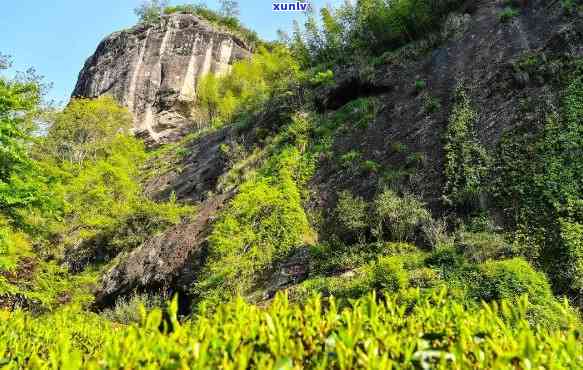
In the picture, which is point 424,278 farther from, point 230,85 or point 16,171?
point 230,85

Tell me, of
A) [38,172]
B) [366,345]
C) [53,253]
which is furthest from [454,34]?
[53,253]

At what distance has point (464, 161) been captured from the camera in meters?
11.5

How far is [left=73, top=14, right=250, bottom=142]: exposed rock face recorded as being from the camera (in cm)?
4528

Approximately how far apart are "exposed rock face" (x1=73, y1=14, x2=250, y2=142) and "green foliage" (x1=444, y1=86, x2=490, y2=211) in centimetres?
3588

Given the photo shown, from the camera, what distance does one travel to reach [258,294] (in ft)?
37.3

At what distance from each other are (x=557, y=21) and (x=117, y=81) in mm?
44903

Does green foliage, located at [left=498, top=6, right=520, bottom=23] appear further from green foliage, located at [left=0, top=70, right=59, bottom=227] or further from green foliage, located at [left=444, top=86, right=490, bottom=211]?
green foliage, located at [left=0, top=70, right=59, bottom=227]

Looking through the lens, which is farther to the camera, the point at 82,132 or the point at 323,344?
the point at 82,132

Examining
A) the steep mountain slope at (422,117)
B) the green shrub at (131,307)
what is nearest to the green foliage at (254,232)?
the steep mountain slope at (422,117)

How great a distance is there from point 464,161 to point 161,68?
42.5m

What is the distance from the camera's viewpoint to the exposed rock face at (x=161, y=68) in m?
45.3

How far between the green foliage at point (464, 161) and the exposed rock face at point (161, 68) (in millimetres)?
35884

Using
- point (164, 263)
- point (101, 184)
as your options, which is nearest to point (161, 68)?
point (101, 184)

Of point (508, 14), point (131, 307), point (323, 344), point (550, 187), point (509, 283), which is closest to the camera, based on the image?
point (323, 344)
